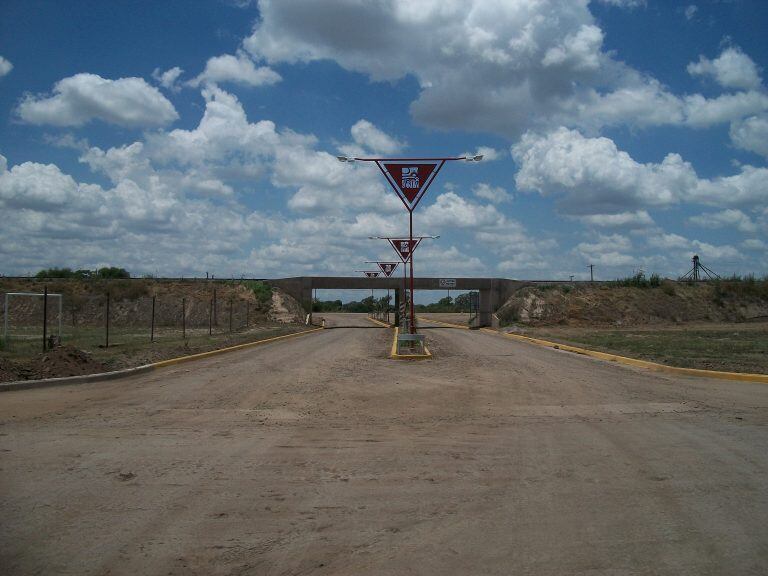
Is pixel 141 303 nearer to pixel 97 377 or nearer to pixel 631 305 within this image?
pixel 97 377

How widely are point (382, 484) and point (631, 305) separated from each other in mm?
56342

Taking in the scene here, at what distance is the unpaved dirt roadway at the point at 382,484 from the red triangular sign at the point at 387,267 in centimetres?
4154

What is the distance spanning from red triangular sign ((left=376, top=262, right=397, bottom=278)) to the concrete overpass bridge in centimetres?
53

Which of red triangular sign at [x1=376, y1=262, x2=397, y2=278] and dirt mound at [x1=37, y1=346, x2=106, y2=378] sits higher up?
red triangular sign at [x1=376, y1=262, x2=397, y2=278]

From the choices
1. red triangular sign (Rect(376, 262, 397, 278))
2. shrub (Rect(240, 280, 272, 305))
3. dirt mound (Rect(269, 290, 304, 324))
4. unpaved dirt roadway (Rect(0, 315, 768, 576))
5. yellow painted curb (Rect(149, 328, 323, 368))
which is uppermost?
red triangular sign (Rect(376, 262, 397, 278))

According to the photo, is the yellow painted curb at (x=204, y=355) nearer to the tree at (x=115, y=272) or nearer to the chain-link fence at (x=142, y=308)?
the chain-link fence at (x=142, y=308)

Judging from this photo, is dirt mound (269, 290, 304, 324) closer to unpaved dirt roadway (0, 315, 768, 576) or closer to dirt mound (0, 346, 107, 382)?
dirt mound (0, 346, 107, 382)

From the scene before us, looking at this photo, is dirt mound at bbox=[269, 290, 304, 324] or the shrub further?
the shrub

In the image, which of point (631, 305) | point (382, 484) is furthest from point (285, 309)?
point (382, 484)

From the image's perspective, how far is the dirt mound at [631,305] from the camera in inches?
2221

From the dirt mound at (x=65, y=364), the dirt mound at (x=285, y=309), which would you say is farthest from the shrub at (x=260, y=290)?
the dirt mound at (x=65, y=364)

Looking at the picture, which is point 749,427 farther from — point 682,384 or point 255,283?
point 255,283

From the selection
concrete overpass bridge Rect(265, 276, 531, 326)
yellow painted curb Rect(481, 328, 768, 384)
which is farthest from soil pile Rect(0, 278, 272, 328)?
yellow painted curb Rect(481, 328, 768, 384)

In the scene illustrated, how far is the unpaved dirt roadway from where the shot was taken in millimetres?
4797
